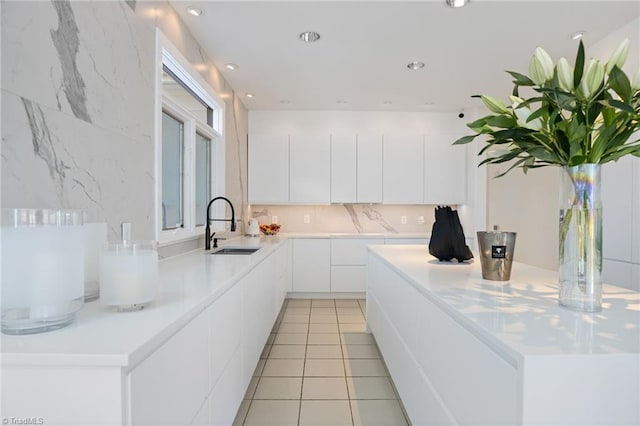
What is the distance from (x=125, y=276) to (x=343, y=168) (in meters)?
4.15

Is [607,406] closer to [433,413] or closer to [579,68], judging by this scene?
[433,413]

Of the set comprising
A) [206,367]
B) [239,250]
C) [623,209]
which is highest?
[623,209]

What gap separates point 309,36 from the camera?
2.87m

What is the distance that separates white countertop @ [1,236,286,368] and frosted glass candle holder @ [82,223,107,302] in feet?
0.16

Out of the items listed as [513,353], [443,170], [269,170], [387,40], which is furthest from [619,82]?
[269,170]

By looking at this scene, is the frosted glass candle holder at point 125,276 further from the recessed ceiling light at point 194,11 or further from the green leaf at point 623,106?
the recessed ceiling light at point 194,11

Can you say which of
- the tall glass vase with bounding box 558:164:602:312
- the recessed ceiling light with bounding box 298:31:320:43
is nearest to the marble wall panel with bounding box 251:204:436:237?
the recessed ceiling light with bounding box 298:31:320:43

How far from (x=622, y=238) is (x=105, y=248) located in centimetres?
352

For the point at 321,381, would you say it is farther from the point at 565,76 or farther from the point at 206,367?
the point at 565,76

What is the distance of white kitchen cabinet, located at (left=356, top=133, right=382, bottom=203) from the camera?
5.05 m

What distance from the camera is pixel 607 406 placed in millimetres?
798

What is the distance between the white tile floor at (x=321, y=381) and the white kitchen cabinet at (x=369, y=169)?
1975mm

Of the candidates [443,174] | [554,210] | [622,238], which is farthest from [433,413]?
[554,210]

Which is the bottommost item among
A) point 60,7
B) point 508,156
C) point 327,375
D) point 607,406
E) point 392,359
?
point 327,375
